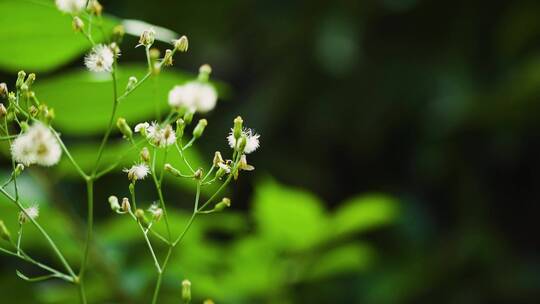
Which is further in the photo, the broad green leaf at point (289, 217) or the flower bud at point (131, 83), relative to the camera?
the broad green leaf at point (289, 217)

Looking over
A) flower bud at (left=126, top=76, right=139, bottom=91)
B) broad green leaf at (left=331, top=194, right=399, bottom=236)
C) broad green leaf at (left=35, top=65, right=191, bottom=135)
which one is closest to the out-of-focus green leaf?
broad green leaf at (left=331, top=194, right=399, bottom=236)

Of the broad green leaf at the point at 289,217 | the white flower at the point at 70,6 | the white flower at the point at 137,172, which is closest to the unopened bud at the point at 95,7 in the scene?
the white flower at the point at 70,6

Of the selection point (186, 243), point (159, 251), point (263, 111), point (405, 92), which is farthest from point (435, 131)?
point (186, 243)

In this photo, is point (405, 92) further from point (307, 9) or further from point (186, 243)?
point (186, 243)

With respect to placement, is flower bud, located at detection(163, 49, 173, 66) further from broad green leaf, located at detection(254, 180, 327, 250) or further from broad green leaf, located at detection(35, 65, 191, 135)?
broad green leaf, located at detection(254, 180, 327, 250)

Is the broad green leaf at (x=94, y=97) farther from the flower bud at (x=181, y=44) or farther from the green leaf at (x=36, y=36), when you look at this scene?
the flower bud at (x=181, y=44)

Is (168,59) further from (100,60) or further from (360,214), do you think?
(360,214)
